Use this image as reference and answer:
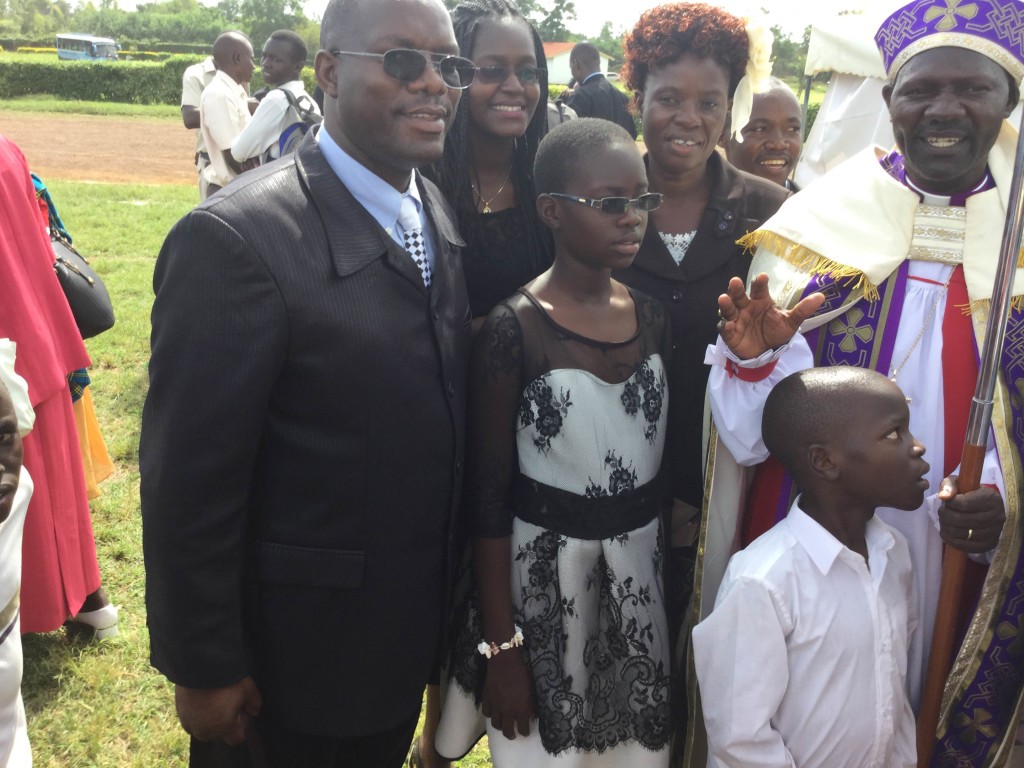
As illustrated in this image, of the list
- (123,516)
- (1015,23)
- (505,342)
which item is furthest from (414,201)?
(123,516)

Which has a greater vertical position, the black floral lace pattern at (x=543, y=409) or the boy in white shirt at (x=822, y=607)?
the black floral lace pattern at (x=543, y=409)

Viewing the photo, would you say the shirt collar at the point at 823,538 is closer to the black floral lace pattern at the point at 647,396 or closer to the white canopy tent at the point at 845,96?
the black floral lace pattern at the point at 647,396

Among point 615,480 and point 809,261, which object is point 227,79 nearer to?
point 809,261

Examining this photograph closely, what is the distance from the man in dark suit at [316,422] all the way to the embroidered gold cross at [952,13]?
49.0 inches

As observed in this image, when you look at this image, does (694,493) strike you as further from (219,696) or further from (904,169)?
(219,696)

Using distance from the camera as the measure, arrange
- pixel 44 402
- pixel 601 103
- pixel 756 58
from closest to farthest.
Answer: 1. pixel 756 58
2. pixel 44 402
3. pixel 601 103

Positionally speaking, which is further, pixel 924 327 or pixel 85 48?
pixel 85 48

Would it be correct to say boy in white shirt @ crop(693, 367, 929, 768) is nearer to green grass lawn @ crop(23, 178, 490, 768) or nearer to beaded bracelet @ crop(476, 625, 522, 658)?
beaded bracelet @ crop(476, 625, 522, 658)

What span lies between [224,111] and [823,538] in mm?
Answer: 7846

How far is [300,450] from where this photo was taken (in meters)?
1.96

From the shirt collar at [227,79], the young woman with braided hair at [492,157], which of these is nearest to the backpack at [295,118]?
the shirt collar at [227,79]

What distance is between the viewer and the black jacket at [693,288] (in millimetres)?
2713

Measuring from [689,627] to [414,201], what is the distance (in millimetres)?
1464

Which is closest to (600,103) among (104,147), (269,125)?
(269,125)
